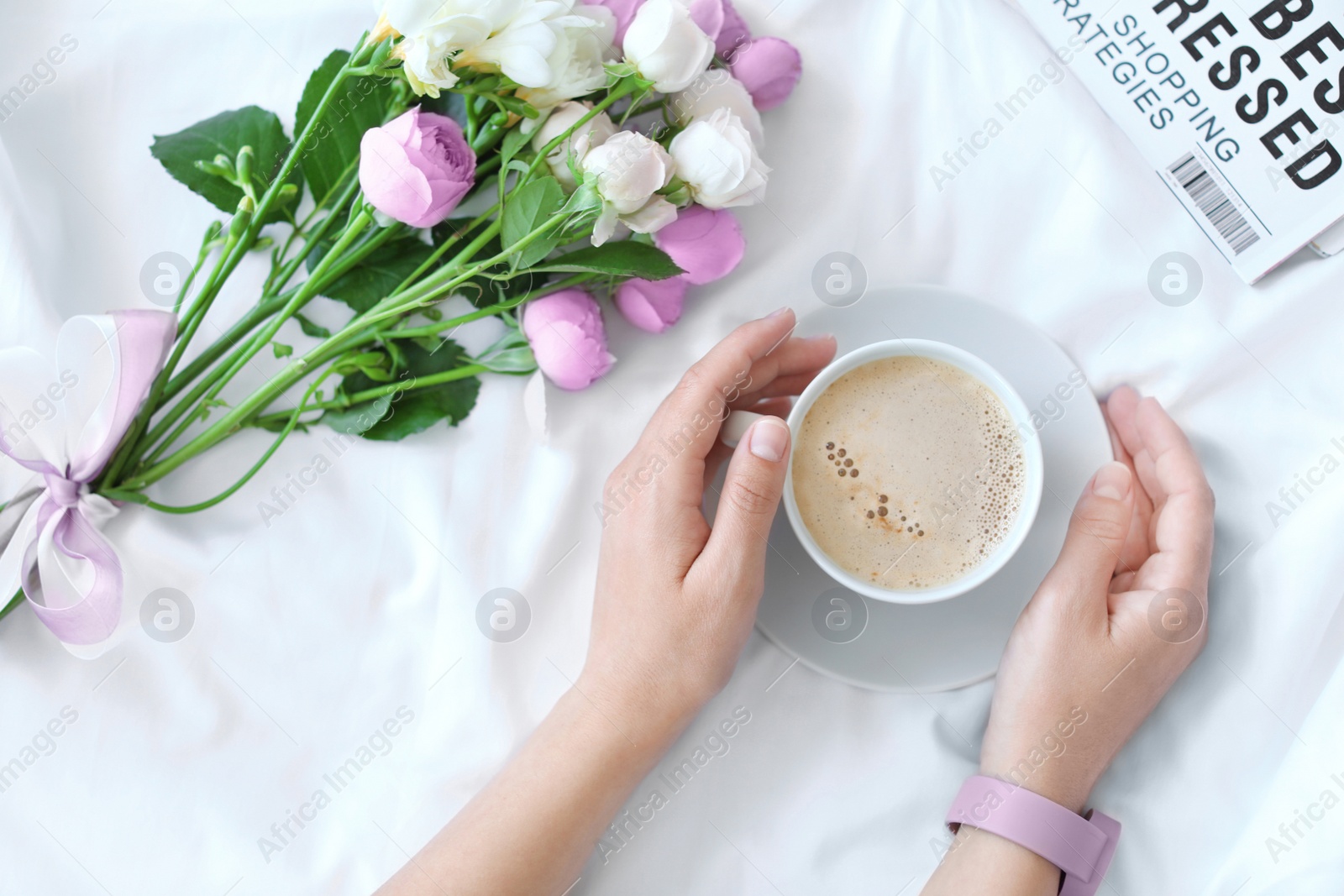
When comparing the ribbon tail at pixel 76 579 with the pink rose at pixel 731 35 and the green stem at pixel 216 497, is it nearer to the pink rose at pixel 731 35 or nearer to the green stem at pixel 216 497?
the green stem at pixel 216 497

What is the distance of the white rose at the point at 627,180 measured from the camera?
0.68 metres

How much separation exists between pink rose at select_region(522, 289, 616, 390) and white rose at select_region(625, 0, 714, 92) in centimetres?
22

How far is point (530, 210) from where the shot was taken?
2.37ft

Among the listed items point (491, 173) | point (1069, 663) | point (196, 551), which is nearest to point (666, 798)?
point (1069, 663)

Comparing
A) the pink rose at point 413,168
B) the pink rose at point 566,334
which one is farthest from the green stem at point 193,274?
the pink rose at point 566,334

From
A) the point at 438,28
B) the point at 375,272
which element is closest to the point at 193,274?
the point at 375,272

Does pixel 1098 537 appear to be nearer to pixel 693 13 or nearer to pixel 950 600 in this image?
pixel 950 600

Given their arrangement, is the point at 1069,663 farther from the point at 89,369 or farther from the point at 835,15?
the point at 89,369

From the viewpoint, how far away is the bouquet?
72 cm

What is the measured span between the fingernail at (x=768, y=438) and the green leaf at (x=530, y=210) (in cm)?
23

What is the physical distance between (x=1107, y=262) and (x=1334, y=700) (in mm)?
476

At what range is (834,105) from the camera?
3.07ft

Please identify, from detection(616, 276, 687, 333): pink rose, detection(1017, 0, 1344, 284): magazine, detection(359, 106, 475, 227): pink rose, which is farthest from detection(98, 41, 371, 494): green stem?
detection(1017, 0, 1344, 284): magazine

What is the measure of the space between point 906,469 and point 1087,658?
0.25m
